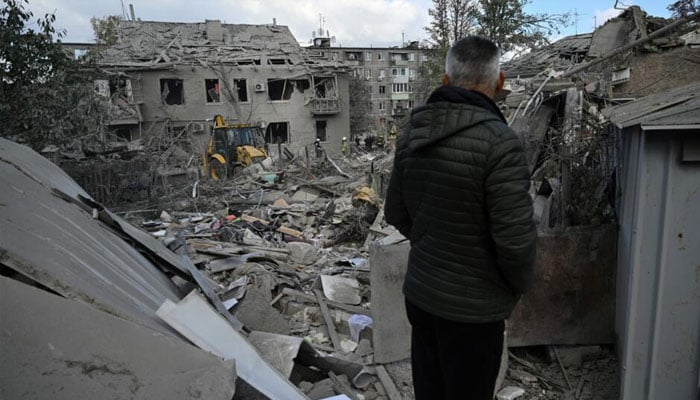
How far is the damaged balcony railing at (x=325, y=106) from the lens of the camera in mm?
27406

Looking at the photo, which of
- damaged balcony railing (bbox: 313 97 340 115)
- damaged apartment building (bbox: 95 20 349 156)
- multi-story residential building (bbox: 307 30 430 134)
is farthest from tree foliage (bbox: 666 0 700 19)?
multi-story residential building (bbox: 307 30 430 134)

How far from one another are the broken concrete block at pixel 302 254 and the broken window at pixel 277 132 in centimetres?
2048

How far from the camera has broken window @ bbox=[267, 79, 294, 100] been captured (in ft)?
89.7

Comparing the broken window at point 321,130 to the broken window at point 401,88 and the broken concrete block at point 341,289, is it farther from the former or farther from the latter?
the broken window at point 401,88

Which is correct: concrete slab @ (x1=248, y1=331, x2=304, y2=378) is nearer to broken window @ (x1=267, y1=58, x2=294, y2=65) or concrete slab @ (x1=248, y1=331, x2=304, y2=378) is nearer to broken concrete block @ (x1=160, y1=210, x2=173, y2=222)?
broken concrete block @ (x1=160, y1=210, x2=173, y2=222)

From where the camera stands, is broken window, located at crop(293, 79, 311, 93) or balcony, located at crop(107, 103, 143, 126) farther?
broken window, located at crop(293, 79, 311, 93)

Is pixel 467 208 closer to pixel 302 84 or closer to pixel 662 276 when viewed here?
pixel 662 276

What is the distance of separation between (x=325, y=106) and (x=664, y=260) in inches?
1027

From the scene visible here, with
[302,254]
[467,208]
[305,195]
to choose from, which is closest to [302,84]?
[305,195]

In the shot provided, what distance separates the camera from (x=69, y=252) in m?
2.54

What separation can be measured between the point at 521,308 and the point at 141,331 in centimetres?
280

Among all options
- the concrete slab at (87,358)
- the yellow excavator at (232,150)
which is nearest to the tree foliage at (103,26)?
the yellow excavator at (232,150)

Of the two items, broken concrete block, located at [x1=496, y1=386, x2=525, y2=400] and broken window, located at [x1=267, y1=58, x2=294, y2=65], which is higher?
broken window, located at [x1=267, y1=58, x2=294, y2=65]

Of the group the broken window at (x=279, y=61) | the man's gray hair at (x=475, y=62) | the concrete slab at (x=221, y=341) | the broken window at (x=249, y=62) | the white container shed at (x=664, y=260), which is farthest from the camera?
the broken window at (x=279, y=61)
